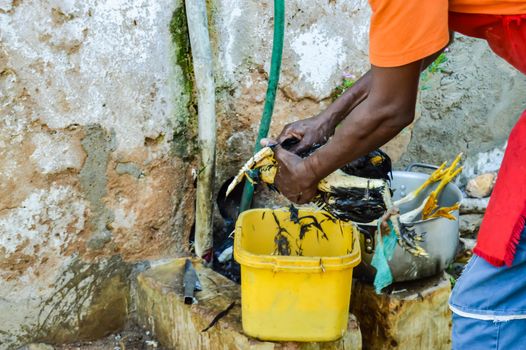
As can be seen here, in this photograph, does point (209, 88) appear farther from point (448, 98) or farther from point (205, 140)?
point (448, 98)

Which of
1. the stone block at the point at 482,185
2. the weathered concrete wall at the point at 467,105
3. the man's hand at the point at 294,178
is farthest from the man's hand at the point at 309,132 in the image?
the stone block at the point at 482,185

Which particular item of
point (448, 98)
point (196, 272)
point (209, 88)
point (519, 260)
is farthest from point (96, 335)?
point (448, 98)

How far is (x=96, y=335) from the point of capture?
2676mm

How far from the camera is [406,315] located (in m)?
2.59

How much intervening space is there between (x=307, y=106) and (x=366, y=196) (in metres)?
1.01

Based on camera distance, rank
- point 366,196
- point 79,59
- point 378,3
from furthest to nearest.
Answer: point 79,59 < point 366,196 < point 378,3

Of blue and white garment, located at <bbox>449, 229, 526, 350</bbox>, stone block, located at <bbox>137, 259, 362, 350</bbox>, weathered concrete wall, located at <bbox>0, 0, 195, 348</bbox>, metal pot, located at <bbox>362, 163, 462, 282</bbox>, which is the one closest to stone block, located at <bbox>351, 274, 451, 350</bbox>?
metal pot, located at <bbox>362, 163, 462, 282</bbox>

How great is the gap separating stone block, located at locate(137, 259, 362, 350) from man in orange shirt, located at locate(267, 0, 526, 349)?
0.70m

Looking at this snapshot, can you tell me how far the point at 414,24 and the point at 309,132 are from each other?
0.80 m

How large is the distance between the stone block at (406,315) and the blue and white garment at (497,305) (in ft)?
3.00

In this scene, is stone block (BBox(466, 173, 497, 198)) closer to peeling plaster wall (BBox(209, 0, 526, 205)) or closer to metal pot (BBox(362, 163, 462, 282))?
peeling plaster wall (BBox(209, 0, 526, 205))

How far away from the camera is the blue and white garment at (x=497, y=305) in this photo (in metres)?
1.61

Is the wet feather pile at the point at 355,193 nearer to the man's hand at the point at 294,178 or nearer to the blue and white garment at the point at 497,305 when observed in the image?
the man's hand at the point at 294,178

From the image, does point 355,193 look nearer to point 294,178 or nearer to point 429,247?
point 294,178
